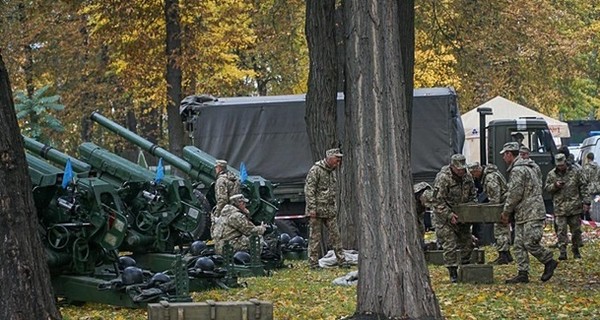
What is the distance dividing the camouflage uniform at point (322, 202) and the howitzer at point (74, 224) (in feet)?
16.2

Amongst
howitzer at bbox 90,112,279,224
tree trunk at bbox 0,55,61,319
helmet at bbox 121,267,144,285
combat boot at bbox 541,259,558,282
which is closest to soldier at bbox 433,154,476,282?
combat boot at bbox 541,259,558,282

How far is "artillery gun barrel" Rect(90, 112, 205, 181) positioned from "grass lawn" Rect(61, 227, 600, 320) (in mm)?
6294

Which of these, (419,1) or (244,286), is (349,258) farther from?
(419,1)

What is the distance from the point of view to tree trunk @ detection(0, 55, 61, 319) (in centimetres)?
1098

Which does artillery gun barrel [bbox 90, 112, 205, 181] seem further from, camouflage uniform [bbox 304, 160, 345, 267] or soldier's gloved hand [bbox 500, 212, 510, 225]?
soldier's gloved hand [bbox 500, 212, 510, 225]

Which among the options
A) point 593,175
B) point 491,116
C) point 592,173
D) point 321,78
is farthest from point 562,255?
point 491,116

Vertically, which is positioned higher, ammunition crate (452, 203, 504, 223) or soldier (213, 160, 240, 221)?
soldier (213, 160, 240, 221)

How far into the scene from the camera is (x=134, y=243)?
19703mm

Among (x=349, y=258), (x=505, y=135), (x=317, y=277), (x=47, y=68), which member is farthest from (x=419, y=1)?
(x=47, y=68)

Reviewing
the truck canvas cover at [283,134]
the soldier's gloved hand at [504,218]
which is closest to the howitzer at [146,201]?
the soldier's gloved hand at [504,218]

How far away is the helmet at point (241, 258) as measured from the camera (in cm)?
1978

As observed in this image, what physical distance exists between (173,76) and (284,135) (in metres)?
4.26

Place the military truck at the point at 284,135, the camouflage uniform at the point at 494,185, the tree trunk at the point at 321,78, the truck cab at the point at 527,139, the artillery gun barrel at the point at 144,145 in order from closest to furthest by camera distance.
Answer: the camouflage uniform at the point at 494,185
the tree trunk at the point at 321,78
the artillery gun barrel at the point at 144,145
the military truck at the point at 284,135
the truck cab at the point at 527,139

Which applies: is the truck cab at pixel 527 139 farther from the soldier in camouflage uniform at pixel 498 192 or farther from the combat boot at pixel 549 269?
the combat boot at pixel 549 269
